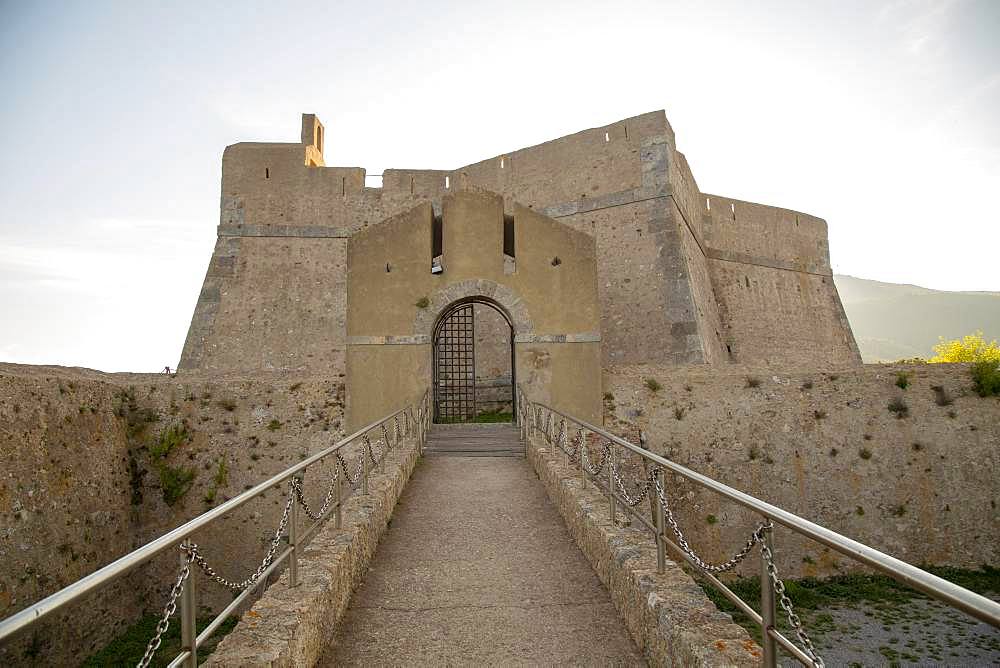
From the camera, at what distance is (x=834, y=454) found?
1176 centimetres

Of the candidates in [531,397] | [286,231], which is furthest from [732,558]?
[286,231]

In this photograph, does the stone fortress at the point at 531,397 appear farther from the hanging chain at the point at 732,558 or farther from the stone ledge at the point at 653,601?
the hanging chain at the point at 732,558

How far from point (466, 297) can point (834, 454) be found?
7881mm

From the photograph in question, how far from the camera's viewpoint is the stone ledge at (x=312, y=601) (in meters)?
3.23

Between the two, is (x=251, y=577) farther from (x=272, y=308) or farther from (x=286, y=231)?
(x=286, y=231)

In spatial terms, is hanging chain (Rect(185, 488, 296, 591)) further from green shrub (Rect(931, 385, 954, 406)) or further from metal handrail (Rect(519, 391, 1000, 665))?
green shrub (Rect(931, 385, 954, 406))

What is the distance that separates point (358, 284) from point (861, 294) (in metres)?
203

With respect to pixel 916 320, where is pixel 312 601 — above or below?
below

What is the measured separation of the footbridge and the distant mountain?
129480 mm

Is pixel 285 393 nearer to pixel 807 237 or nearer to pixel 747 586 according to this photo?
pixel 747 586

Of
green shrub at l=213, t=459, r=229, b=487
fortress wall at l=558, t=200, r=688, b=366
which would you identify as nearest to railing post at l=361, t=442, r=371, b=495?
green shrub at l=213, t=459, r=229, b=487

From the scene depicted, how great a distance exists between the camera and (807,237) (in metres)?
24.1

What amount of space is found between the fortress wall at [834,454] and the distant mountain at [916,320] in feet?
396

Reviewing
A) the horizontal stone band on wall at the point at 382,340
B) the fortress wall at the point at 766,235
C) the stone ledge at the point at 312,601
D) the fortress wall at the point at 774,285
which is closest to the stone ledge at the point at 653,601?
the stone ledge at the point at 312,601
